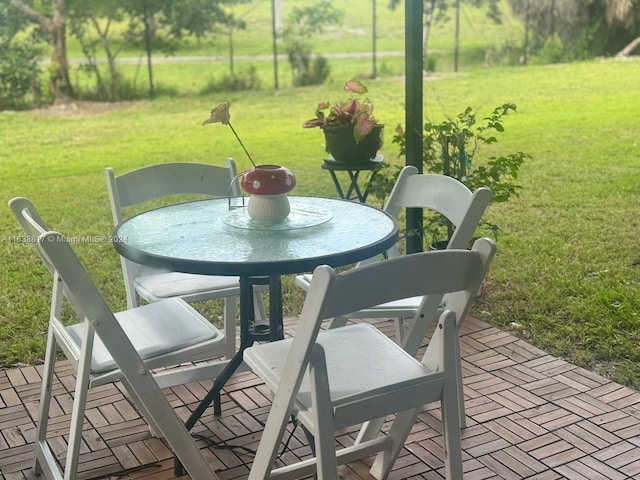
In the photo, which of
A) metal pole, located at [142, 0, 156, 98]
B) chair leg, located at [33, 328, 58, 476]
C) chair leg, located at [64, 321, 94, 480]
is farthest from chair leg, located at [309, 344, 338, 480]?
metal pole, located at [142, 0, 156, 98]

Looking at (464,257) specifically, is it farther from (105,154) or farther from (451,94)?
(451,94)

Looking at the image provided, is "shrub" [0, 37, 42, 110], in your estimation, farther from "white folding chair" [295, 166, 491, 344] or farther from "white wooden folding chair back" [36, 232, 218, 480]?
"white wooden folding chair back" [36, 232, 218, 480]

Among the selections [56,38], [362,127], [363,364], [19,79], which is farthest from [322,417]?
[56,38]

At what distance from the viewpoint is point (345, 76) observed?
11953 millimetres

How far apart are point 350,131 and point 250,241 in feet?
5.51

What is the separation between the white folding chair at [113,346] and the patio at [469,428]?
0.52 ft

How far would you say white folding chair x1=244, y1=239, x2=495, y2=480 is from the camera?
181 centimetres

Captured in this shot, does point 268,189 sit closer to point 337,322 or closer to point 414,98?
point 337,322

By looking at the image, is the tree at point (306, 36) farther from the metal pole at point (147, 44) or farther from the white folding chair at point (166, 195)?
the white folding chair at point (166, 195)

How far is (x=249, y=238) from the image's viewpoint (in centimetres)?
257

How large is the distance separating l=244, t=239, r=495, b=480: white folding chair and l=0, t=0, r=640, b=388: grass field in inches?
60.6

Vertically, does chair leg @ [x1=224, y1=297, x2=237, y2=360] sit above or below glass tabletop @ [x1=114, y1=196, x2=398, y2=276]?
below

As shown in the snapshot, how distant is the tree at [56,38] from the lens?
1065 cm

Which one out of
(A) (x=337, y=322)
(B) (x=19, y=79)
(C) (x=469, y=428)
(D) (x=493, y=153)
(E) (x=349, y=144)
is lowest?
(C) (x=469, y=428)
